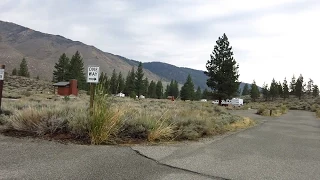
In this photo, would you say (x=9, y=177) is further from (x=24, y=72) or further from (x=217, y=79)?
(x=24, y=72)

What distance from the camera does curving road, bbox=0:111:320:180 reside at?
15.8 ft

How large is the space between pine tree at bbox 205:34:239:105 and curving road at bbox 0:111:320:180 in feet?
130

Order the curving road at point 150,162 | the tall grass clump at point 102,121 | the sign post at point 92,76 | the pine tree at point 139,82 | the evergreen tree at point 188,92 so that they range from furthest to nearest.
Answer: the evergreen tree at point 188,92
the pine tree at point 139,82
the sign post at point 92,76
the tall grass clump at point 102,121
the curving road at point 150,162

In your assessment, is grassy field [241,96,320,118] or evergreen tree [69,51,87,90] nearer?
grassy field [241,96,320,118]

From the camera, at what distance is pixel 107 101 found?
811 cm

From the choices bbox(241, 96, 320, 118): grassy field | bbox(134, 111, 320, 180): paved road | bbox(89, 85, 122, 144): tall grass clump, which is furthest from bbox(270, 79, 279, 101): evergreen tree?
bbox(89, 85, 122, 144): tall grass clump

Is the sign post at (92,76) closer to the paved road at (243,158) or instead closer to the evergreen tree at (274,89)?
the paved road at (243,158)

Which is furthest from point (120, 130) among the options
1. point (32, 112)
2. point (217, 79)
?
point (217, 79)

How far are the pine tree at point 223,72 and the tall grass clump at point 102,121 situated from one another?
40.1 m

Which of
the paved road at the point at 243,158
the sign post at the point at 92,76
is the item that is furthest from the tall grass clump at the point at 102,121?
the paved road at the point at 243,158

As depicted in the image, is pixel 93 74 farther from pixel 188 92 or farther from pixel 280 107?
pixel 188 92

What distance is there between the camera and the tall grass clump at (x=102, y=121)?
23.5 ft

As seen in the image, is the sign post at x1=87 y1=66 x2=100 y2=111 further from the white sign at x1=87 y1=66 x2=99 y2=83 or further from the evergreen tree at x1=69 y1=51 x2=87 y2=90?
the evergreen tree at x1=69 y1=51 x2=87 y2=90

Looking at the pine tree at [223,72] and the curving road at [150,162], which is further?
the pine tree at [223,72]
